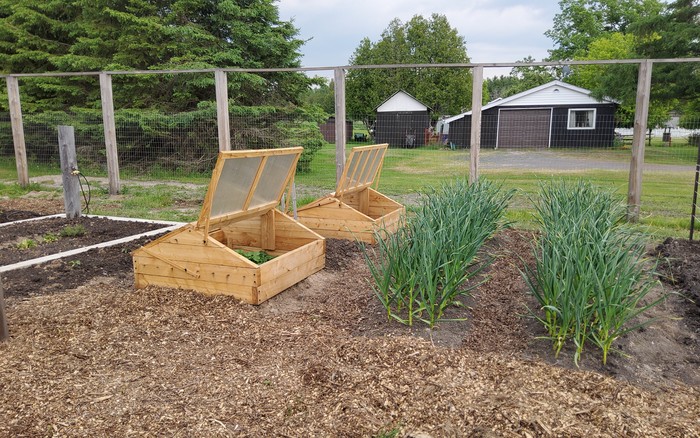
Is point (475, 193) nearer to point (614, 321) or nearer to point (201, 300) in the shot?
point (614, 321)

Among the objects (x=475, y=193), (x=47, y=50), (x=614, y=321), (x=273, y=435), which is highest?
(x=47, y=50)

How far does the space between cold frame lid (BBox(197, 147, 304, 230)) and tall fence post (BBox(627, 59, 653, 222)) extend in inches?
189

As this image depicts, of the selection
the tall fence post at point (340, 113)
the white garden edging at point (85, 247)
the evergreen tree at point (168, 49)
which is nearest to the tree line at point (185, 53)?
the evergreen tree at point (168, 49)

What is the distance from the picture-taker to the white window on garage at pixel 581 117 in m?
24.8

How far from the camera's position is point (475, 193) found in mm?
5051

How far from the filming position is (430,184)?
31.1 ft

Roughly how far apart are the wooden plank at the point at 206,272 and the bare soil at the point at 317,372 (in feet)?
0.47

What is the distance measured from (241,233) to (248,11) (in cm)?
966

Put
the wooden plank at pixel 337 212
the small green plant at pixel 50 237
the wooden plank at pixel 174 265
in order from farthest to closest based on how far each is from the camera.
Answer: the wooden plank at pixel 337 212 → the small green plant at pixel 50 237 → the wooden plank at pixel 174 265

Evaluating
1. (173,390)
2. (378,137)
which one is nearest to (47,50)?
(378,137)

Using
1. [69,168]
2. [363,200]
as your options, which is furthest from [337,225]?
[69,168]

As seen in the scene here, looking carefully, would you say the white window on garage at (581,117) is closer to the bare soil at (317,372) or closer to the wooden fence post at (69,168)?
the wooden fence post at (69,168)

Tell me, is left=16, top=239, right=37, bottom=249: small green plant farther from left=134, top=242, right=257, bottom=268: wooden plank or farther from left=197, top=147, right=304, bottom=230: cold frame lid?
left=197, top=147, right=304, bottom=230: cold frame lid

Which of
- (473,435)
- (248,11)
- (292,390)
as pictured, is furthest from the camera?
(248,11)
